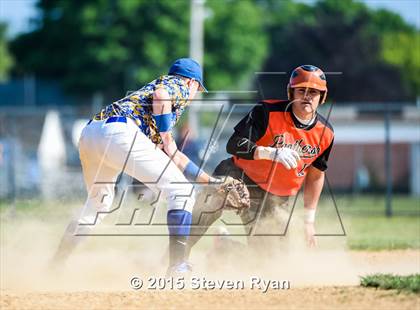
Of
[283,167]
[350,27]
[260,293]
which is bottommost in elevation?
[350,27]

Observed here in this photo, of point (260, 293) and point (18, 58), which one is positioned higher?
point (260, 293)

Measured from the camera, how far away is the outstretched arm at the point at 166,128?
728 centimetres

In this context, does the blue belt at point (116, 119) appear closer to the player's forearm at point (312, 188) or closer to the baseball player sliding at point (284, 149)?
the baseball player sliding at point (284, 149)

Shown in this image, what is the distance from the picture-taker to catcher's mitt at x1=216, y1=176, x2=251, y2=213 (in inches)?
319

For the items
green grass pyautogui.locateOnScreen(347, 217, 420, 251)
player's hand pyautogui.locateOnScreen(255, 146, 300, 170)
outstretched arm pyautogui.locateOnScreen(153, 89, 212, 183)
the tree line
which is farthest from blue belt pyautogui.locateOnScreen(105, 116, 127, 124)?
the tree line

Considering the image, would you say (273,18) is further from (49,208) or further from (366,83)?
(49,208)

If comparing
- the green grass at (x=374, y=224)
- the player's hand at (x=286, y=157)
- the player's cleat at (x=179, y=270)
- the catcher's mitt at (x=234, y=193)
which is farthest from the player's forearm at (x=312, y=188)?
the green grass at (x=374, y=224)

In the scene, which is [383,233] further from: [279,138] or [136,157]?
[136,157]

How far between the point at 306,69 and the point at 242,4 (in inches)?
1975

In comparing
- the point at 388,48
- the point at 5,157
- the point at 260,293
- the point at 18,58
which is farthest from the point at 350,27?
the point at 260,293

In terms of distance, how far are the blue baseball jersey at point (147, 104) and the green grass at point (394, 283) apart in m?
2.31

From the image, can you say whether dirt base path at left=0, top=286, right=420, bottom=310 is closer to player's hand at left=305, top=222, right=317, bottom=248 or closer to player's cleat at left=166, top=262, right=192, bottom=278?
player's cleat at left=166, top=262, right=192, bottom=278

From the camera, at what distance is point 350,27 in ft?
180

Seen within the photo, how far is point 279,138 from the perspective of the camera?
826 cm
